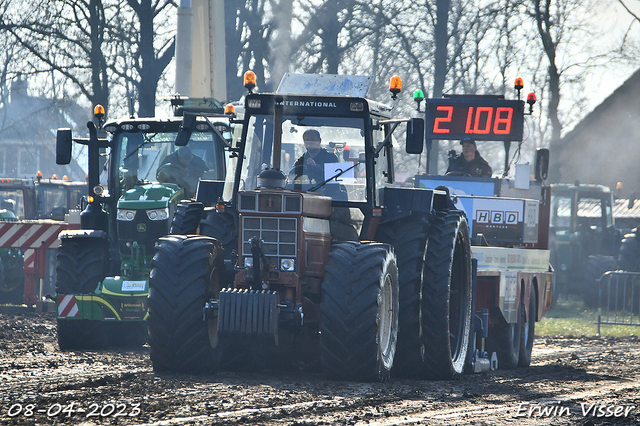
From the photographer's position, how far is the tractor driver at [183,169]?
463 inches

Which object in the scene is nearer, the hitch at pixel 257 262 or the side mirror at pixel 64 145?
the hitch at pixel 257 262

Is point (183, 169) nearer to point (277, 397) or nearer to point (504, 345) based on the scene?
point (504, 345)

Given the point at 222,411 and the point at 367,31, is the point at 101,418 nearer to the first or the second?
the point at 222,411

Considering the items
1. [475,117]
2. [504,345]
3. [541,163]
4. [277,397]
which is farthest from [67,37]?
[277,397]

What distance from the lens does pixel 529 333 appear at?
12.6 meters

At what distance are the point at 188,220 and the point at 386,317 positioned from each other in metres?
2.25

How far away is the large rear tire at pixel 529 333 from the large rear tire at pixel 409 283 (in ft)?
12.7

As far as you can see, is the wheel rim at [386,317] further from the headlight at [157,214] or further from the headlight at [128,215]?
the headlight at [128,215]

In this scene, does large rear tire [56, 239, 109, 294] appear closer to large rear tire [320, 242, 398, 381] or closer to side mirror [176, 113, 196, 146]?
side mirror [176, 113, 196, 146]

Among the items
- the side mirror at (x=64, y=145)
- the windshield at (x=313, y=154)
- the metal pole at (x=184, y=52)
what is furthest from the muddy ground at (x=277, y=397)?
the metal pole at (x=184, y=52)

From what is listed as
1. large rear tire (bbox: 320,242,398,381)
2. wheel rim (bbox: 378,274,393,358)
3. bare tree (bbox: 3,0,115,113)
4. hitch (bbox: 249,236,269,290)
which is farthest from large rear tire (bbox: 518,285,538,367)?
bare tree (bbox: 3,0,115,113)

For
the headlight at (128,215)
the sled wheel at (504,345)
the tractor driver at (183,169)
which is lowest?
the sled wheel at (504,345)

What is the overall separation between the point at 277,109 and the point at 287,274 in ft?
5.17

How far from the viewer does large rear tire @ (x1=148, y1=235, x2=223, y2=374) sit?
25.2 ft
